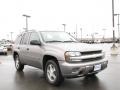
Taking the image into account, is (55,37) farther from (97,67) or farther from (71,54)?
(97,67)

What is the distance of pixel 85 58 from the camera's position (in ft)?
21.3

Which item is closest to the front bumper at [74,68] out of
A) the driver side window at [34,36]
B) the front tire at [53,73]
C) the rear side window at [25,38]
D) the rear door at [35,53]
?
the front tire at [53,73]

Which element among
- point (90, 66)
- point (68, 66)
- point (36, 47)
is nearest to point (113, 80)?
point (90, 66)

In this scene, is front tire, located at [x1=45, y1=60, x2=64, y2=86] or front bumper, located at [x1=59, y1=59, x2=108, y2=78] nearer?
front bumper, located at [x1=59, y1=59, x2=108, y2=78]

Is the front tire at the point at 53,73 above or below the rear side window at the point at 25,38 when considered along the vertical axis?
below

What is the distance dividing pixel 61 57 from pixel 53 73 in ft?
2.46

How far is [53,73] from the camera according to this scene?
6.95m

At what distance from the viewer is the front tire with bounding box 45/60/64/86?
670 centimetres

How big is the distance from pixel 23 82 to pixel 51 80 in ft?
3.62

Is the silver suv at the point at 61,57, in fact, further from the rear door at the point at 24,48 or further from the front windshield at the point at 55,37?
the rear door at the point at 24,48

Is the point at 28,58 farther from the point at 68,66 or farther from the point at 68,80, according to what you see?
the point at 68,66

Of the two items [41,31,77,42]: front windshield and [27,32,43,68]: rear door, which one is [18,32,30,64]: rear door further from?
[41,31,77,42]: front windshield

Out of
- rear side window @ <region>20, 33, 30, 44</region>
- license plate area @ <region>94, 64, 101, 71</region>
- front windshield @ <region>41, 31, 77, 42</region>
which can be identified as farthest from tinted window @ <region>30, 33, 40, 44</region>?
license plate area @ <region>94, 64, 101, 71</region>

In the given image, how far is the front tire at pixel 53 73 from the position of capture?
6702 millimetres
